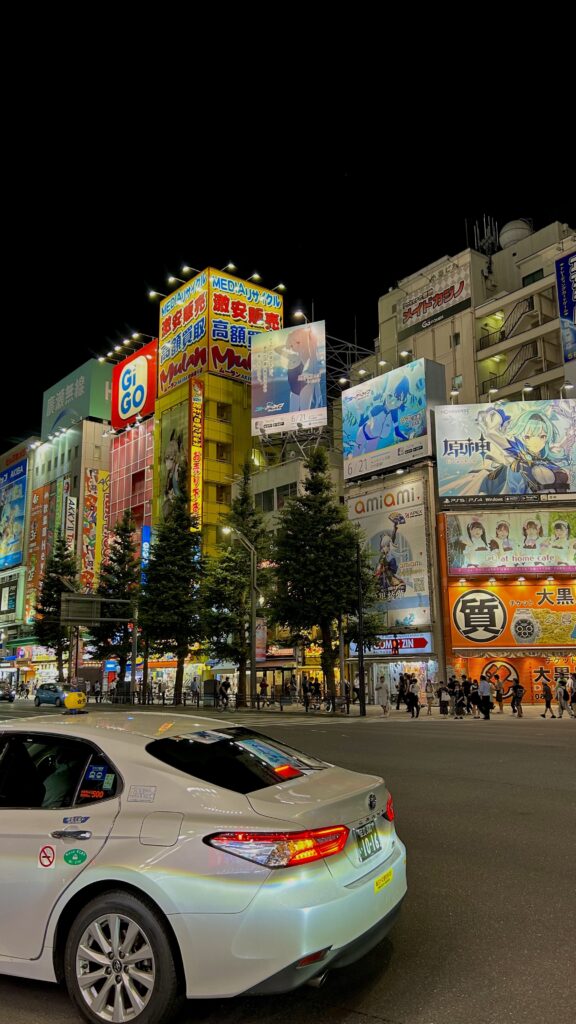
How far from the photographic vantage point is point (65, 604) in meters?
43.1

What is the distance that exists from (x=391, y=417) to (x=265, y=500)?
1438cm

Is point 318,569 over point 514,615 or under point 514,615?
over

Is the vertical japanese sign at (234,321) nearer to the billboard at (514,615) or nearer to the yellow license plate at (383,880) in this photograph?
the billboard at (514,615)

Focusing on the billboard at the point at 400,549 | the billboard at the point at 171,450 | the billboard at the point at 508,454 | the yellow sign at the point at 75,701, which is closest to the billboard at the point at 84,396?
Result: the billboard at the point at 171,450

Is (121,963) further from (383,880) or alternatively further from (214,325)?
(214,325)

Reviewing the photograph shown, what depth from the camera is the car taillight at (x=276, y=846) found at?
10.7ft

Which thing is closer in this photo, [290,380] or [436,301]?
[290,380]

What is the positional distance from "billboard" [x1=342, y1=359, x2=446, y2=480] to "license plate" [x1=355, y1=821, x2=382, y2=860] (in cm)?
3840

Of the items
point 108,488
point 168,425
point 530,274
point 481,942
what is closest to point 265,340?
point 168,425

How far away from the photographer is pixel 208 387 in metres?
63.2

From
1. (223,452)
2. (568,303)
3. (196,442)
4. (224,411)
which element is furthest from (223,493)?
(568,303)

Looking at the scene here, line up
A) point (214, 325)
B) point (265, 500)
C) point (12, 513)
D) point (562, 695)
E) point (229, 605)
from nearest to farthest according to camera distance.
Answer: point (562, 695) → point (229, 605) → point (265, 500) → point (214, 325) → point (12, 513)

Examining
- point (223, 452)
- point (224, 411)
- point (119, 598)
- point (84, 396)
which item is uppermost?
point (84, 396)

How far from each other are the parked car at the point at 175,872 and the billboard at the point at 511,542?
36.9m
